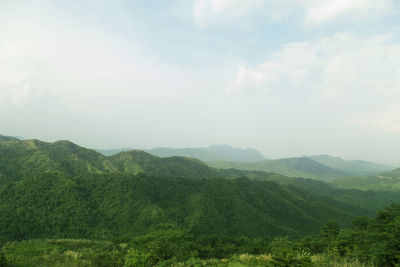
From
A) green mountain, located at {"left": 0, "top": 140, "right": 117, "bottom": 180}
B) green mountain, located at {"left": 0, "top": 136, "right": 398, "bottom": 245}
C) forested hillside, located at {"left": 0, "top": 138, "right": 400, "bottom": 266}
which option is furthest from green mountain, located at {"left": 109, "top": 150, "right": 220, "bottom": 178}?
green mountain, located at {"left": 0, "top": 136, "right": 398, "bottom": 245}

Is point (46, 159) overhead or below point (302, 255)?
below

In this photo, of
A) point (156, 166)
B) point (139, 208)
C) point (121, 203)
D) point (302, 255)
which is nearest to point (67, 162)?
point (121, 203)

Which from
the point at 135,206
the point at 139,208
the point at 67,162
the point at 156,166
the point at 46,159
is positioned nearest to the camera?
the point at 139,208

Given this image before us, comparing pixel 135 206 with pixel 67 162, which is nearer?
pixel 135 206

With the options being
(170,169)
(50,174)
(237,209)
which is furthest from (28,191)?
(170,169)

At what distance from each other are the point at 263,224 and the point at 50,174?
86865 millimetres

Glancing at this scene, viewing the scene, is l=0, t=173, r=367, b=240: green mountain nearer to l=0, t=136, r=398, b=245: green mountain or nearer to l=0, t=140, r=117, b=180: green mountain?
l=0, t=136, r=398, b=245: green mountain

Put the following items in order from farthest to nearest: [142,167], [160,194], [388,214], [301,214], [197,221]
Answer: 1. [142,167]
2. [301,214]
3. [160,194]
4. [197,221]
5. [388,214]

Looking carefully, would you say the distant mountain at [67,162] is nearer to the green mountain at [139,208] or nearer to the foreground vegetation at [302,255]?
the green mountain at [139,208]

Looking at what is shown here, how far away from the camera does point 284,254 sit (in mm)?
12023

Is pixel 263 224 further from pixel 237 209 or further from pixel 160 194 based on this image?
pixel 160 194

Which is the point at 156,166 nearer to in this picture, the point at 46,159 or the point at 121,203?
the point at 46,159

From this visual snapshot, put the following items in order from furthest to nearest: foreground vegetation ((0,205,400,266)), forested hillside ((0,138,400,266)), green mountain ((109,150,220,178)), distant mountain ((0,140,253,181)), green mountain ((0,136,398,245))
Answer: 1. green mountain ((109,150,220,178))
2. distant mountain ((0,140,253,181))
3. green mountain ((0,136,398,245))
4. forested hillside ((0,138,400,266))
5. foreground vegetation ((0,205,400,266))

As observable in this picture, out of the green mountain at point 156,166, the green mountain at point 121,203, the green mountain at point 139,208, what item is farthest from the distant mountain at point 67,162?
the green mountain at point 139,208
